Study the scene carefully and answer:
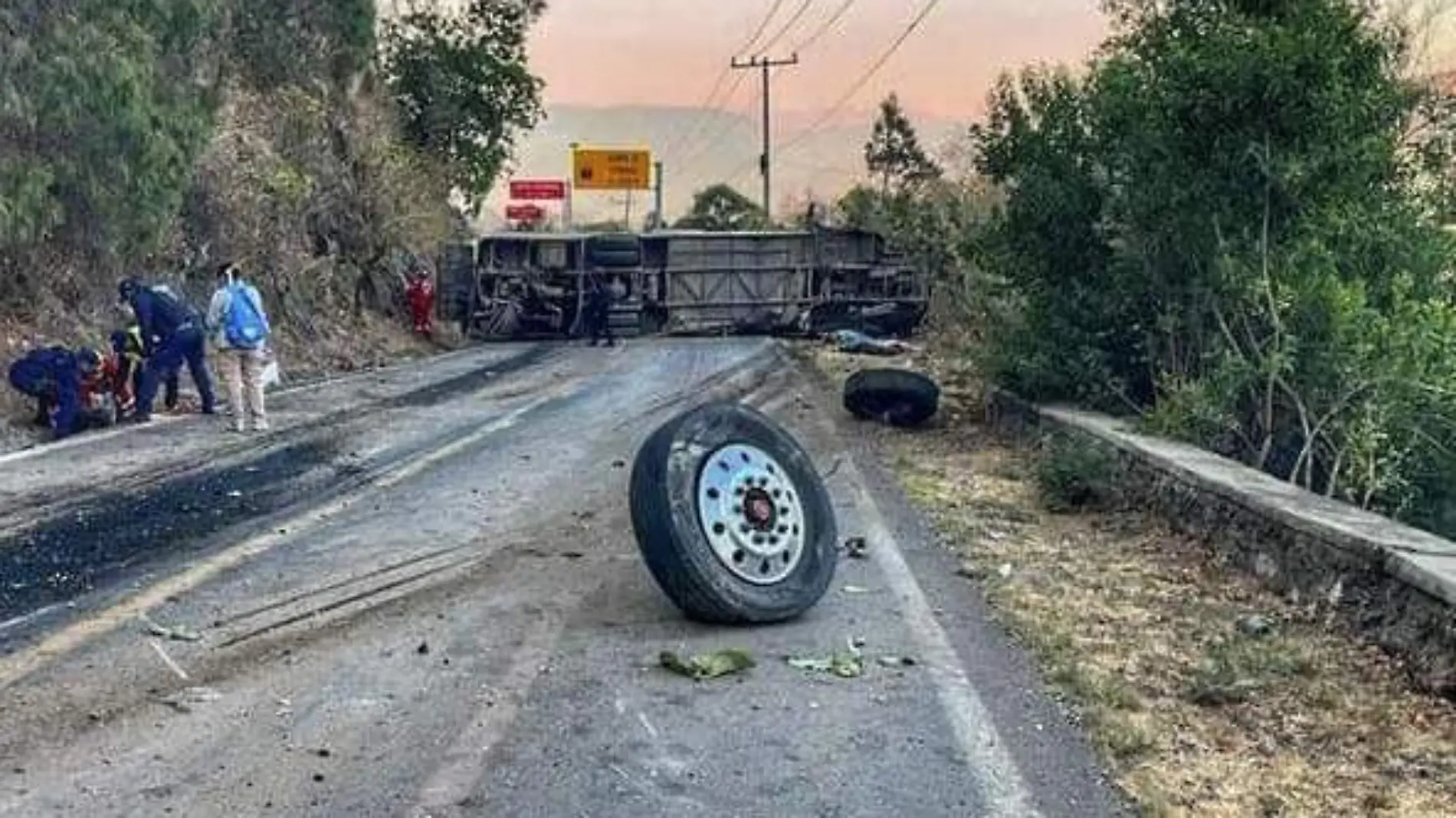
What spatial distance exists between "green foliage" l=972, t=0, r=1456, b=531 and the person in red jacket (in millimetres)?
20793

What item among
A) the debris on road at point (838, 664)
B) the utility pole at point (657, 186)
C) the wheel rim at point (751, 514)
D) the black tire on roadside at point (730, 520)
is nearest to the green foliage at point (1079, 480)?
the black tire on roadside at point (730, 520)

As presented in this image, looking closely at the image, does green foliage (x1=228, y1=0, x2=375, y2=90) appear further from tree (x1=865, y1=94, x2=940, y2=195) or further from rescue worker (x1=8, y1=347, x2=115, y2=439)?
tree (x1=865, y1=94, x2=940, y2=195)

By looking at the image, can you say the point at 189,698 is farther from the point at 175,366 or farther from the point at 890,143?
the point at 890,143

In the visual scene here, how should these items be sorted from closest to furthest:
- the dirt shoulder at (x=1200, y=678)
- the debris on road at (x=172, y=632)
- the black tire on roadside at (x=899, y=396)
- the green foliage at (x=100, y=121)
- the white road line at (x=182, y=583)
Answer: the dirt shoulder at (x=1200, y=678) → the white road line at (x=182, y=583) → the debris on road at (x=172, y=632) → the black tire on roadside at (x=899, y=396) → the green foliage at (x=100, y=121)

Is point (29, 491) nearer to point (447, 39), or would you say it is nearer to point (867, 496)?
point (867, 496)

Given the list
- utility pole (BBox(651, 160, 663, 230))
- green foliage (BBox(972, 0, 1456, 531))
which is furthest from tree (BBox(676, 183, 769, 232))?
green foliage (BBox(972, 0, 1456, 531))

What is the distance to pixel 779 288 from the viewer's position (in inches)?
1394

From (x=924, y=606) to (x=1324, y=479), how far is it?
4.79 m

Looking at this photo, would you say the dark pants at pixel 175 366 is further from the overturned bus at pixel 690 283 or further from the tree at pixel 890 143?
the tree at pixel 890 143

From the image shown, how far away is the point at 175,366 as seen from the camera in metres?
15.3

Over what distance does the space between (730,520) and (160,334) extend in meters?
10.1

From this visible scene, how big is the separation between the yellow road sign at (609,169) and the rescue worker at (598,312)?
1636 inches

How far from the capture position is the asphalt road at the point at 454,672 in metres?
4.64

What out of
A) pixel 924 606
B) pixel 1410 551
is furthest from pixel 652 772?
pixel 1410 551
